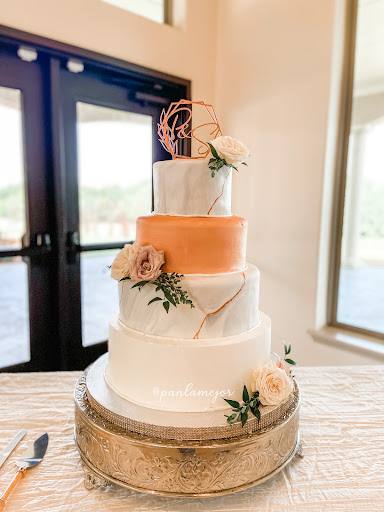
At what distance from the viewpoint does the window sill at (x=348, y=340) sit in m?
2.32

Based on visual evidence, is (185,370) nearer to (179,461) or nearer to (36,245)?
(179,461)

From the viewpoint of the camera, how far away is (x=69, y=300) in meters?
2.53

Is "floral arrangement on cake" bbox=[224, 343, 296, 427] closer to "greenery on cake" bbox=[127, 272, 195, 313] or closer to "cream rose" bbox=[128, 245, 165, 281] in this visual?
"greenery on cake" bbox=[127, 272, 195, 313]

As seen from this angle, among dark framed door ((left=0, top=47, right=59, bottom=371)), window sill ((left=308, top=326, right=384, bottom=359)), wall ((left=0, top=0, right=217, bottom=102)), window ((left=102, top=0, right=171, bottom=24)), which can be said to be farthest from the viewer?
window ((left=102, top=0, right=171, bottom=24))

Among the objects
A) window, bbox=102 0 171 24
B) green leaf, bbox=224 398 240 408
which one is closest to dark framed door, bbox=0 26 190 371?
window, bbox=102 0 171 24

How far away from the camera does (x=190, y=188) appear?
111 centimetres

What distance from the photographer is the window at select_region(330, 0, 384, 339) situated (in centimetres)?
237

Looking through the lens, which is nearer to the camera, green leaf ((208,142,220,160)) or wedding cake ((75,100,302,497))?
wedding cake ((75,100,302,497))

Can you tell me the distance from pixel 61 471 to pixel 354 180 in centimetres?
233

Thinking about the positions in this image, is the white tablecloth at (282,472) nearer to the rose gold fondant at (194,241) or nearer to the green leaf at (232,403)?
the green leaf at (232,403)

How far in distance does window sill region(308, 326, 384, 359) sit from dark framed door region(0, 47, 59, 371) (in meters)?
1.80

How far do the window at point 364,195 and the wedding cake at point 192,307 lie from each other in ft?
5.36

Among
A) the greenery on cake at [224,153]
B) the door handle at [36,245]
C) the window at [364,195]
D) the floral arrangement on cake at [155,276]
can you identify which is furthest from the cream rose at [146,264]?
the window at [364,195]

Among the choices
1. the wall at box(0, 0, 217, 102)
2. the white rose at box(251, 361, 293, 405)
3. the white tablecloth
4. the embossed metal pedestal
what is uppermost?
the wall at box(0, 0, 217, 102)
